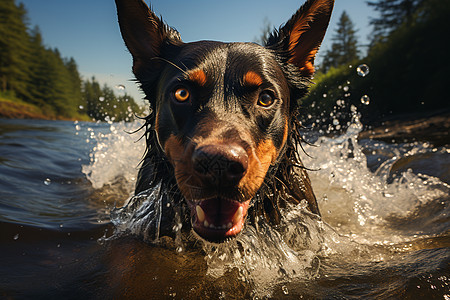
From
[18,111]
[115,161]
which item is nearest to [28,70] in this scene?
[18,111]

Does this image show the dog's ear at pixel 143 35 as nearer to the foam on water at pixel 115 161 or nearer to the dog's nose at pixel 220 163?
the dog's nose at pixel 220 163

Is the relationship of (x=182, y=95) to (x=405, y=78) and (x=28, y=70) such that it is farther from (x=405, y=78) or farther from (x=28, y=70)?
(x=28, y=70)

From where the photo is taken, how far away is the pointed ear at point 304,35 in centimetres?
282

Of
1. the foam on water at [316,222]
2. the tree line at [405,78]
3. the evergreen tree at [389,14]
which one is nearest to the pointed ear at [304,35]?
the foam on water at [316,222]

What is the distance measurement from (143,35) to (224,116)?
151cm

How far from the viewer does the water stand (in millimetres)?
2164

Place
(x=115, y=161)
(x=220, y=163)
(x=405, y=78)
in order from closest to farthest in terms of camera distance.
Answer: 1. (x=220, y=163)
2. (x=115, y=161)
3. (x=405, y=78)

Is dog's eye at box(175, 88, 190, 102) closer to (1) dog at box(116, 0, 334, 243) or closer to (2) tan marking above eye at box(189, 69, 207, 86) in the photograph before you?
(1) dog at box(116, 0, 334, 243)

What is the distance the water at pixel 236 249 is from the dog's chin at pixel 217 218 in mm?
490

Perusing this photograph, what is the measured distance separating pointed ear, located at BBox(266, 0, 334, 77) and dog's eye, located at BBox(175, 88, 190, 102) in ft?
3.88

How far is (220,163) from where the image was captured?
1.68m

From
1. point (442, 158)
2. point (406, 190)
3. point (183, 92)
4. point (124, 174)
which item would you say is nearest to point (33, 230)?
point (183, 92)

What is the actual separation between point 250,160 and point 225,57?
3.79 feet

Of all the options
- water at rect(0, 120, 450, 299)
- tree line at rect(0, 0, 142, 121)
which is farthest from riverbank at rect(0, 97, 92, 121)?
water at rect(0, 120, 450, 299)
